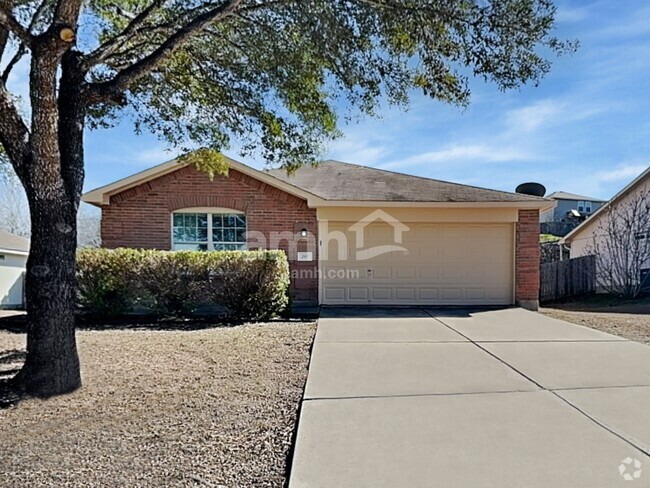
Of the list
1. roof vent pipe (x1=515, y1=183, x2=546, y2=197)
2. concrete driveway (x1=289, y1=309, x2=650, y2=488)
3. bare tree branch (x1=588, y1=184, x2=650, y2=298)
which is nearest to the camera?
concrete driveway (x1=289, y1=309, x2=650, y2=488)

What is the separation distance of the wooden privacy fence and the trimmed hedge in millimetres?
10590

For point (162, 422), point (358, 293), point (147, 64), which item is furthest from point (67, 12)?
point (358, 293)

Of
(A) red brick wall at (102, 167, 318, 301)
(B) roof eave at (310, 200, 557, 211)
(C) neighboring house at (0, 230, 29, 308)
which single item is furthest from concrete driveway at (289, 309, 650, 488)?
(C) neighboring house at (0, 230, 29, 308)

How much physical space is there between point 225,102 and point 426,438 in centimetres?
606

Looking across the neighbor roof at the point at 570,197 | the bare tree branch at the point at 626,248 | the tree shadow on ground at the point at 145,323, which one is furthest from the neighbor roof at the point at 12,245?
the neighbor roof at the point at 570,197

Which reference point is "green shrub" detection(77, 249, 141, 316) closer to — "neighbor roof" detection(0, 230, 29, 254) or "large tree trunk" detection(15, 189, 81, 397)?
"large tree trunk" detection(15, 189, 81, 397)

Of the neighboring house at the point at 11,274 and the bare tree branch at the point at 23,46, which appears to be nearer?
the bare tree branch at the point at 23,46

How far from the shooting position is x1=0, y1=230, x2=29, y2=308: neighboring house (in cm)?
1505

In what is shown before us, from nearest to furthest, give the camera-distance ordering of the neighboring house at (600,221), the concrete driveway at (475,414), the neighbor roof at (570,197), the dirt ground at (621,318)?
the concrete driveway at (475,414)
the dirt ground at (621,318)
the neighboring house at (600,221)
the neighbor roof at (570,197)

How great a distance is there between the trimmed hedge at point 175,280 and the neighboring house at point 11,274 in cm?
858

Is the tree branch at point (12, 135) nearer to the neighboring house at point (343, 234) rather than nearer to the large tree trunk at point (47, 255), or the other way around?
the large tree trunk at point (47, 255)

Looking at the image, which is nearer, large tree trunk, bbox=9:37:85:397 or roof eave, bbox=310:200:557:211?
large tree trunk, bbox=9:37:85:397

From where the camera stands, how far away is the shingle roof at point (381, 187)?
10.9 m

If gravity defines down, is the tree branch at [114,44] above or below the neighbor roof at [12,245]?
above
